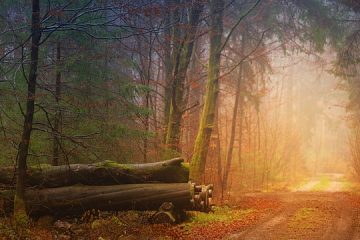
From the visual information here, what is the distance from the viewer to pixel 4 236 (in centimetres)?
944

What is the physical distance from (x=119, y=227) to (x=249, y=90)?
50.8 ft

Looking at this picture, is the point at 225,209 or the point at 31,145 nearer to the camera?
the point at 31,145

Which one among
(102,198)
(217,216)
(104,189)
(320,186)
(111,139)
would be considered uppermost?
(111,139)

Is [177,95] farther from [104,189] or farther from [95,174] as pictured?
[104,189]

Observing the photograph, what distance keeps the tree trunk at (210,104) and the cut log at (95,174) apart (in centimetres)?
524

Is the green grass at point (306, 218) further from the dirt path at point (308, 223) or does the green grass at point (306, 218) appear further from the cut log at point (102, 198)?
the cut log at point (102, 198)

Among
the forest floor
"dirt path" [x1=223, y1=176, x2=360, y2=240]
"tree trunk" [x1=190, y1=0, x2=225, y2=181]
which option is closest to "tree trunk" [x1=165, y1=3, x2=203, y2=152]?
"tree trunk" [x1=190, y1=0, x2=225, y2=181]

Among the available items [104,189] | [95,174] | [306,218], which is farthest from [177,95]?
[306,218]

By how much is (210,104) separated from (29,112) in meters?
9.75

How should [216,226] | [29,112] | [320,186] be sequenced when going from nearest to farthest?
[29,112] → [216,226] → [320,186]

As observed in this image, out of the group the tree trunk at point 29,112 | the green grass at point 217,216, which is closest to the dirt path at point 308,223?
the green grass at point 217,216

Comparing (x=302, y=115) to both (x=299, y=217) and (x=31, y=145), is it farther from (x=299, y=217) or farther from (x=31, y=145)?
(x=31, y=145)

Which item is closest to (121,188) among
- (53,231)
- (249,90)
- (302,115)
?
(53,231)

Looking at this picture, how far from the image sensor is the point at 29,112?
33.4 feet
